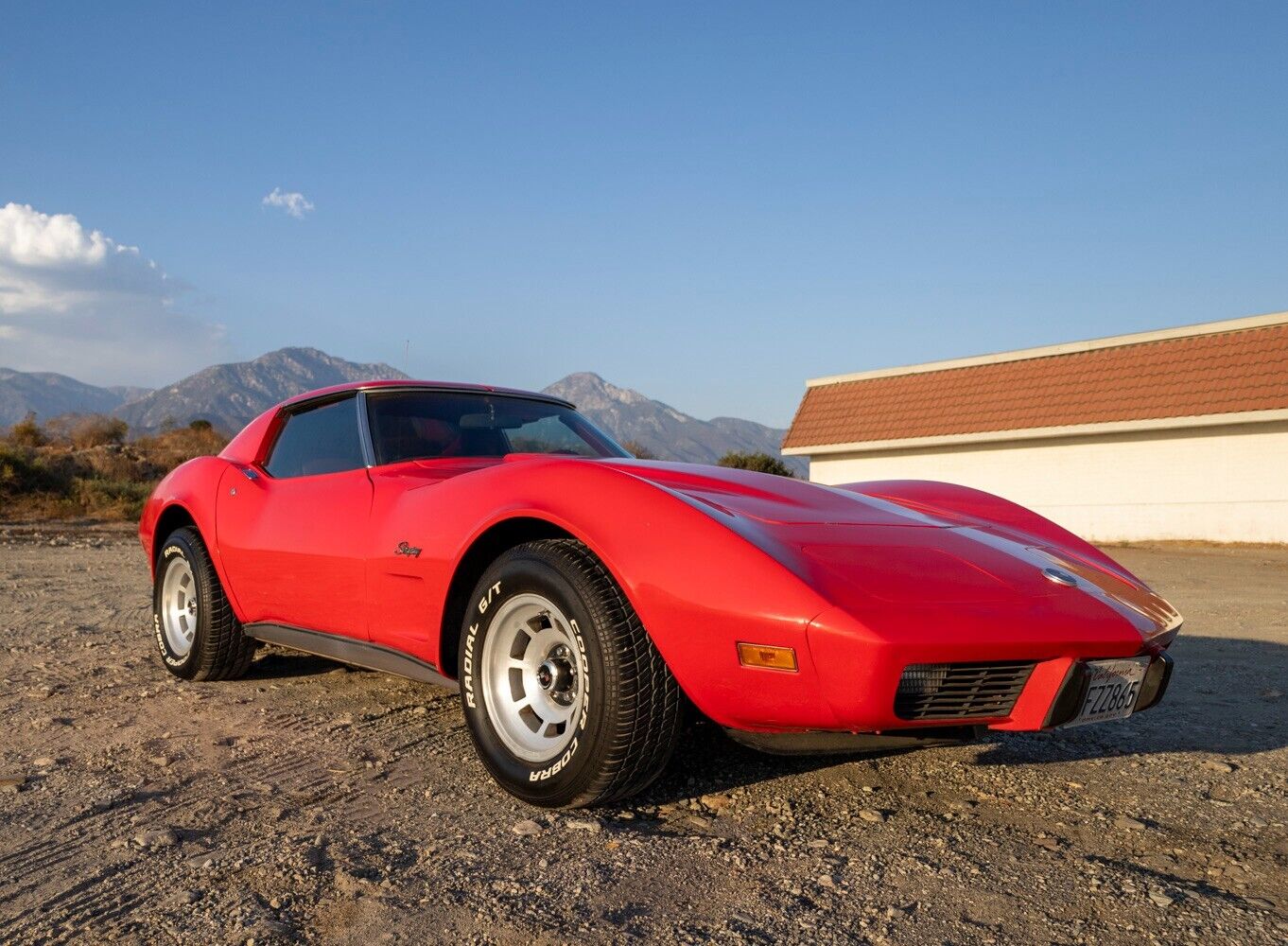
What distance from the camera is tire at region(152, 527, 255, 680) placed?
443cm

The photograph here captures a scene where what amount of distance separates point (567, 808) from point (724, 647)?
0.69 m

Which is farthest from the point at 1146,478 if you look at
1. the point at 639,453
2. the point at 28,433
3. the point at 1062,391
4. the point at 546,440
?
the point at 28,433

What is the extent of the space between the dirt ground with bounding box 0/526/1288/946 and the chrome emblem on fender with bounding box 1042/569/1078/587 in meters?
0.64

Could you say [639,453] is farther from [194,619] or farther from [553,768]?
[553,768]

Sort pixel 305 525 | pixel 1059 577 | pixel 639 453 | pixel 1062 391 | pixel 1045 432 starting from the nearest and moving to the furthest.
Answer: pixel 1059 577 → pixel 305 525 → pixel 639 453 → pixel 1045 432 → pixel 1062 391

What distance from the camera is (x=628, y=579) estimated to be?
8.31ft

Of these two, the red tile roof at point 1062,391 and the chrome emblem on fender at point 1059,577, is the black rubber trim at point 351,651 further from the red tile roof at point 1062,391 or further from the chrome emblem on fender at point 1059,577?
the red tile roof at point 1062,391

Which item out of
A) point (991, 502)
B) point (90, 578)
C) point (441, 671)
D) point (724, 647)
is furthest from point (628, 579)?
point (90, 578)

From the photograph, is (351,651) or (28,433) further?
(28,433)

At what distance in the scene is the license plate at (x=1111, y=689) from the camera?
254 centimetres

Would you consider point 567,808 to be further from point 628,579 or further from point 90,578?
point 90,578

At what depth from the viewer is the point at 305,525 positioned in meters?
3.87

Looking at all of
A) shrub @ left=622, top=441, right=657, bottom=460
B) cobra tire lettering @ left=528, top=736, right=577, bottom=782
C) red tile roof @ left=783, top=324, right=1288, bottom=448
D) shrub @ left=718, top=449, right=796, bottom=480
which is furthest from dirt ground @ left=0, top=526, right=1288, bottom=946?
shrub @ left=718, top=449, right=796, bottom=480

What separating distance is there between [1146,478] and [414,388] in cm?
1672
